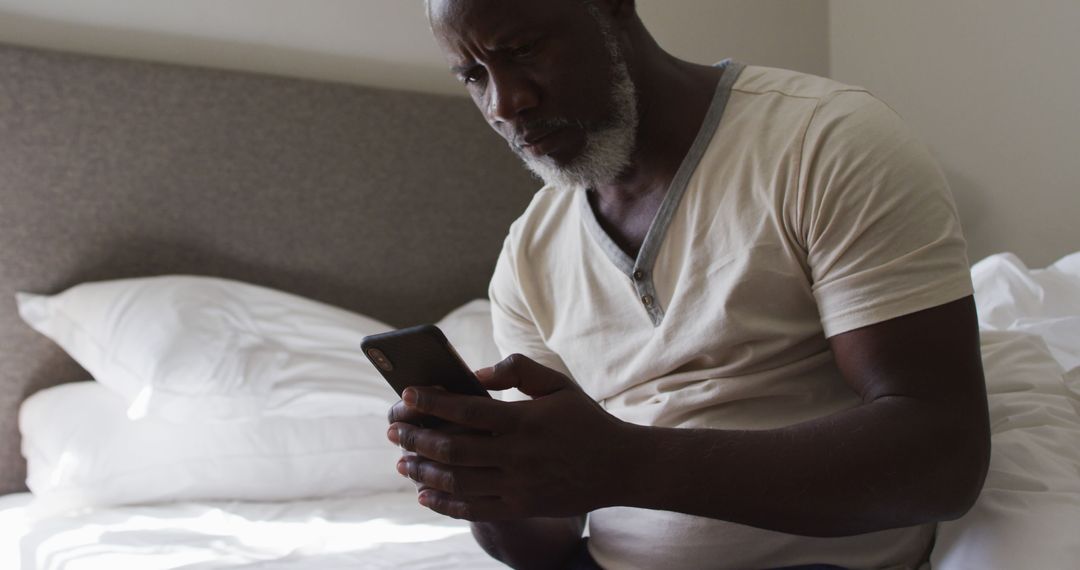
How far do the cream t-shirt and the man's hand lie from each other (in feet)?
0.73

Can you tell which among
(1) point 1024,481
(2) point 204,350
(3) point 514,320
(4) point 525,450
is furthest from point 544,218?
(2) point 204,350

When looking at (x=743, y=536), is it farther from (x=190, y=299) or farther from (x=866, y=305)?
(x=190, y=299)

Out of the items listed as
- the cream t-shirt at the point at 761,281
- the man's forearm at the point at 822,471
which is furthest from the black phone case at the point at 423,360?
the cream t-shirt at the point at 761,281

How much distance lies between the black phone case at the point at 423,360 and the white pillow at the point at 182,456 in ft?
3.07

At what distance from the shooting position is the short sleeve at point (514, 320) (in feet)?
3.97

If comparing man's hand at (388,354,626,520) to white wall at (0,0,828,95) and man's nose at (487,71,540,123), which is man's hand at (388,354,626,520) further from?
white wall at (0,0,828,95)

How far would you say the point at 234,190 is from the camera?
2.01 meters

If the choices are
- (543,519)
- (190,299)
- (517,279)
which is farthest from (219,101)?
(543,519)

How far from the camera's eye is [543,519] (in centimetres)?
107

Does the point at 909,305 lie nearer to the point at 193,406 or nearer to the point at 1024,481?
the point at 1024,481

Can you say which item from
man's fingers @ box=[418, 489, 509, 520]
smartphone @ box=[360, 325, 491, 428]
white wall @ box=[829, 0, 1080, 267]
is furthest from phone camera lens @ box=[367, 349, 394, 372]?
white wall @ box=[829, 0, 1080, 267]

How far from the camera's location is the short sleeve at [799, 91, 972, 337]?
0.83 metres

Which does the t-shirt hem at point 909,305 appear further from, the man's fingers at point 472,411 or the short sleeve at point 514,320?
the short sleeve at point 514,320

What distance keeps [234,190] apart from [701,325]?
134cm
